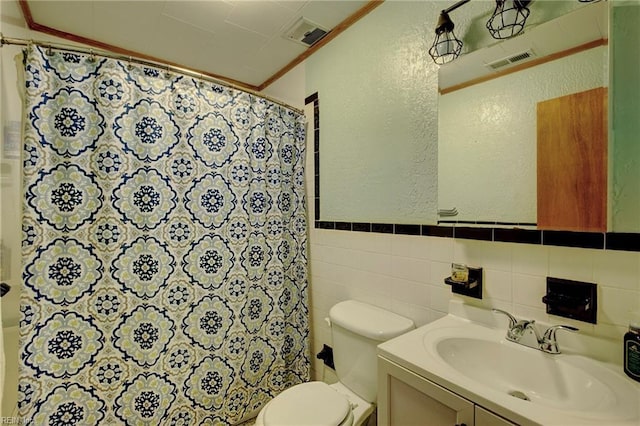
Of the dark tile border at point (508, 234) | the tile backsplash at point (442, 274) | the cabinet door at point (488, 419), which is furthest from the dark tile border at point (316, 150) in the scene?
the cabinet door at point (488, 419)

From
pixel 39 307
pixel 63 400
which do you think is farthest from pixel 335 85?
pixel 63 400

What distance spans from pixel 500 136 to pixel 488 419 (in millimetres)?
890

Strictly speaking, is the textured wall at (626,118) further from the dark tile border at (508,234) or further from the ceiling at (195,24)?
the ceiling at (195,24)

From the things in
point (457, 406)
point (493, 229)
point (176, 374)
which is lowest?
point (176, 374)

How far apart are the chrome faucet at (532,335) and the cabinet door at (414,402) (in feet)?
1.21

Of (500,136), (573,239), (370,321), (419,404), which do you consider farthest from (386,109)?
(419,404)

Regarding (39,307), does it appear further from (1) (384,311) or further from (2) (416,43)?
(2) (416,43)

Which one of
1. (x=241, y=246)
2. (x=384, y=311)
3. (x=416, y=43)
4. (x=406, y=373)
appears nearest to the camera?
(x=406, y=373)

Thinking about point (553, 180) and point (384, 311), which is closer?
point (553, 180)

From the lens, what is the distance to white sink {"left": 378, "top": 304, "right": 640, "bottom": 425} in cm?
64

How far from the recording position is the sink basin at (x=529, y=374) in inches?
30.0

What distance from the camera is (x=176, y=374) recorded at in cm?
143

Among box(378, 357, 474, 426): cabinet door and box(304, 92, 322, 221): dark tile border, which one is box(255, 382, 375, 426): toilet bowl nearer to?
box(378, 357, 474, 426): cabinet door

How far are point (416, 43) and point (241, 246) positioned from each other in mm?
1375
